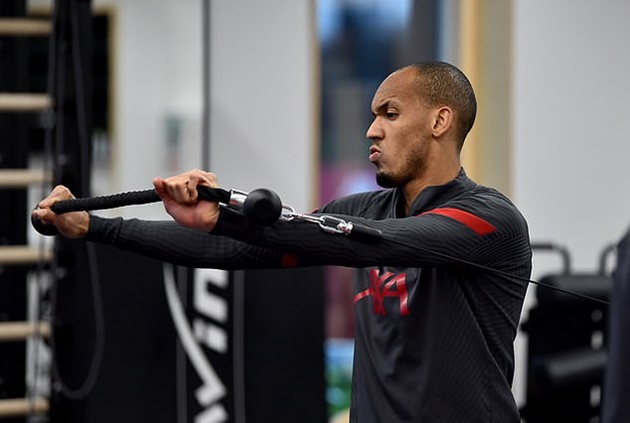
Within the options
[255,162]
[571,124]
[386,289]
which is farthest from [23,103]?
[571,124]

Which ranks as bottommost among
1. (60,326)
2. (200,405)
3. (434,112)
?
(200,405)

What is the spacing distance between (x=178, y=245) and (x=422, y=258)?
428mm

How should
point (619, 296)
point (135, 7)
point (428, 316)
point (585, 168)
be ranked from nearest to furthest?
point (619, 296), point (428, 316), point (135, 7), point (585, 168)

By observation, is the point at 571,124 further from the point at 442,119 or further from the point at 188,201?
the point at 188,201

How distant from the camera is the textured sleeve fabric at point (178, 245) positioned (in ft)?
6.62

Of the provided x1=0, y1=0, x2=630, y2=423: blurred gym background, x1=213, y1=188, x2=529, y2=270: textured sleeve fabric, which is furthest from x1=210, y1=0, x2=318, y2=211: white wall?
x1=213, y1=188, x2=529, y2=270: textured sleeve fabric

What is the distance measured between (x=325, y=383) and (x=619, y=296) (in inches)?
114

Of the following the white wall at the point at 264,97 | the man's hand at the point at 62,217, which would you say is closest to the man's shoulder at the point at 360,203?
the man's hand at the point at 62,217

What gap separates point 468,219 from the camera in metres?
2.03

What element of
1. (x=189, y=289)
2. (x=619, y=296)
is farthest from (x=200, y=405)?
(x=619, y=296)

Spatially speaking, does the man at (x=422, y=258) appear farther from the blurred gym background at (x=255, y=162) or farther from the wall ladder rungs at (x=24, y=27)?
the wall ladder rungs at (x=24, y=27)

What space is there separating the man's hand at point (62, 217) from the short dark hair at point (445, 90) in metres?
0.65

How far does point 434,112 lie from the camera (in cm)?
218

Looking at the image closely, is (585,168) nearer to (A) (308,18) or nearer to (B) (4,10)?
(A) (308,18)
